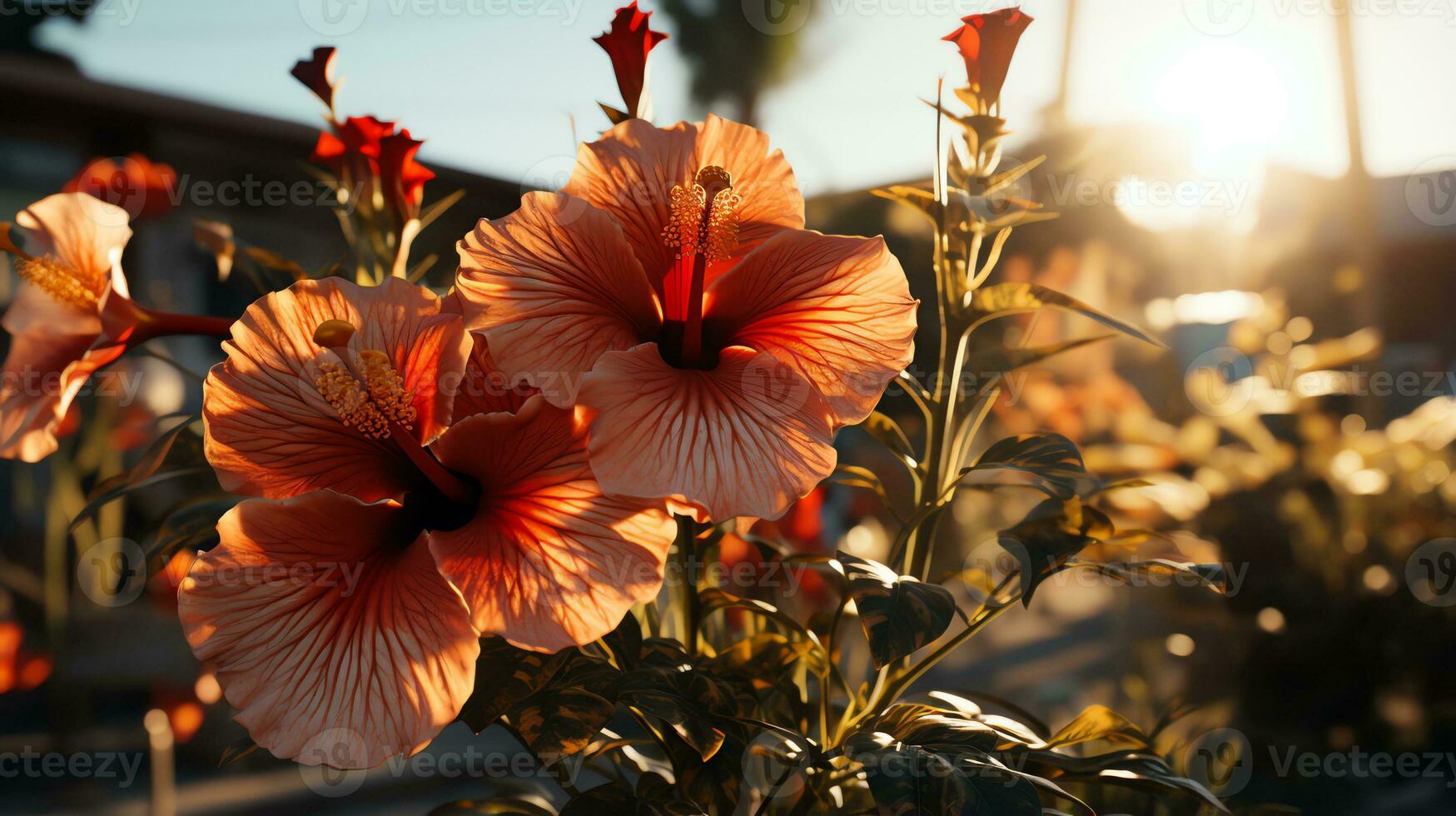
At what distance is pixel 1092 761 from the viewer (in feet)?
2.15

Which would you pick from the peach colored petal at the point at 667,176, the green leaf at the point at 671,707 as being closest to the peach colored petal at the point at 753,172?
the peach colored petal at the point at 667,176

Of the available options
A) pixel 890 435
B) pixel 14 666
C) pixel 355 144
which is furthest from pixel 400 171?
pixel 14 666

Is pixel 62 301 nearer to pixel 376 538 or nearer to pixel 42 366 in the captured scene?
pixel 42 366

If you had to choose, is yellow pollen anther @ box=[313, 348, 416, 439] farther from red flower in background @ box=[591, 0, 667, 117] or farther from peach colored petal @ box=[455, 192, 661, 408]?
red flower in background @ box=[591, 0, 667, 117]

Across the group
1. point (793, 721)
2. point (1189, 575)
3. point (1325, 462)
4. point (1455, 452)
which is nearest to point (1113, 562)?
point (1189, 575)

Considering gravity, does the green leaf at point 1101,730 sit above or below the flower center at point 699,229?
below

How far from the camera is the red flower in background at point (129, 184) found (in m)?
0.96

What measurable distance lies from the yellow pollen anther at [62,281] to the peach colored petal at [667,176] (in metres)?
0.34

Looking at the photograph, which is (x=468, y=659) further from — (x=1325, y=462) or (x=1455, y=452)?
(x=1455, y=452)

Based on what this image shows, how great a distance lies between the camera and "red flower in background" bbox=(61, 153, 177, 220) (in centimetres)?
96

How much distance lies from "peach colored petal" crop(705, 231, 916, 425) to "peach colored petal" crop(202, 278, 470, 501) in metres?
0.17

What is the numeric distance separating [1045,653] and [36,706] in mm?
4257

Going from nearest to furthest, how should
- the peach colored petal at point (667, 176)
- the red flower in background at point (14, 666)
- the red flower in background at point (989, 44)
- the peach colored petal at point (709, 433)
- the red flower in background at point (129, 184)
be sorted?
the peach colored petal at point (709, 433), the peach colored petal at point (667, 176), the red flower in background at point (989, 44), the red flower in background at point (129, 184), the red flower in background at point (14, 666)

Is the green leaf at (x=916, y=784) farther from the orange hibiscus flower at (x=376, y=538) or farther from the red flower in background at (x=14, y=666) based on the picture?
the red flower in background at (x=14, y=666)
